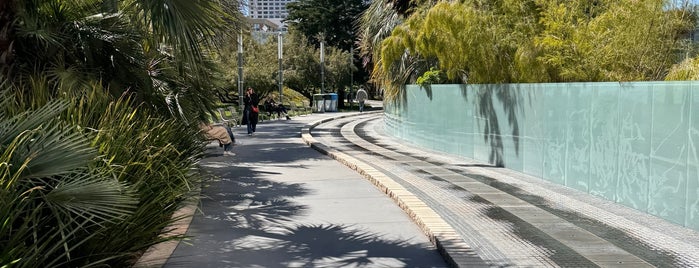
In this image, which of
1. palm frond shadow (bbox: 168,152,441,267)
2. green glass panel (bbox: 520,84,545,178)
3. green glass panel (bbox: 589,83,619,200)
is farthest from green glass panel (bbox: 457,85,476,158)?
palm frond shadow (bbox: 168,152,441,267)

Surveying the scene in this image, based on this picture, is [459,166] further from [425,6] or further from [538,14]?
[425,6]

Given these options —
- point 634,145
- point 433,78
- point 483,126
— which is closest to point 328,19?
point 433,78

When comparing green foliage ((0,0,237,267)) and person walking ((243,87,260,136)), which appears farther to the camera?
person walking ((243,87,260,136))

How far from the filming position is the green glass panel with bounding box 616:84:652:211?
7.67 m

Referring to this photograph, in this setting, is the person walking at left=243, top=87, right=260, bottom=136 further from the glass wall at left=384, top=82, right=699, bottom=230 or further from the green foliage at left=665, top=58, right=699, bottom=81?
the green foliage at left=665, top=58, right=699, bottom=81

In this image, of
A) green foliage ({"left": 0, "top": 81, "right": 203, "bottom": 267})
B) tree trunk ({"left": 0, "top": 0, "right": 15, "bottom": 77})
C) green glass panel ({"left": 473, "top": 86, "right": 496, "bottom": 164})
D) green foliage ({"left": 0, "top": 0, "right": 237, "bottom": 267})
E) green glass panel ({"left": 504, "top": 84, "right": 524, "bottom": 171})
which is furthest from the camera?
green glass panel ({"left": 473, "top": 86, "right": 496, "bottom": 164})

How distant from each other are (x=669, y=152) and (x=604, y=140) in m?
1.60

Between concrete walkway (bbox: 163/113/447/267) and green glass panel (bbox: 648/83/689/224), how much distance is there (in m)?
2.89

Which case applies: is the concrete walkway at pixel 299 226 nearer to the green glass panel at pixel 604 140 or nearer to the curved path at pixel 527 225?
the curved path at pixel 527 225

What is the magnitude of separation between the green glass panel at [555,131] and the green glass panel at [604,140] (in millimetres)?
932

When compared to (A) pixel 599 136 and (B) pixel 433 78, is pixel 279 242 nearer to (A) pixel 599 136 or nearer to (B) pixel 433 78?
(A) pixel 599 136

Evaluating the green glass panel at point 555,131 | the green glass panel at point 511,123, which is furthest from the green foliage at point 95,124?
the green glass panel at point 511,123

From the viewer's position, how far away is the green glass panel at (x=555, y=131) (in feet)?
33.0

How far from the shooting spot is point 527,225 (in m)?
6.92
